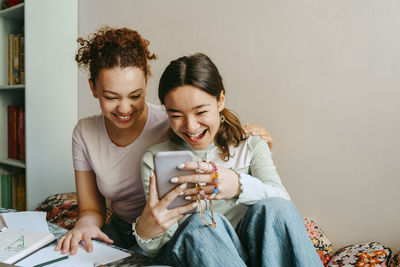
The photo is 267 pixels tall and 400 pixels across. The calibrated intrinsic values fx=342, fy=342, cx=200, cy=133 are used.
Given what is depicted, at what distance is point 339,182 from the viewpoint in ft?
4.67

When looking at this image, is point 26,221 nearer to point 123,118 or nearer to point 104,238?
point 104,238

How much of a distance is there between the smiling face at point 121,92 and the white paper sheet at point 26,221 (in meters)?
0.36

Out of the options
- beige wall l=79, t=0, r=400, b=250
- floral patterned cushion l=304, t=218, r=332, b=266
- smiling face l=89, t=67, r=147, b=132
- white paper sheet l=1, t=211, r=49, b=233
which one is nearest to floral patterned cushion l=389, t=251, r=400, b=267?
beige wall l=79, t=0, r=400, b=250

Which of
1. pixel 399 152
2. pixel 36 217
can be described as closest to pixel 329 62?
pixel 399 152

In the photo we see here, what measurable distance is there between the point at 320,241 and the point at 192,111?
0.88m

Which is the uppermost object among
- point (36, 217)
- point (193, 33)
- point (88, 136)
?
point (193, 33)

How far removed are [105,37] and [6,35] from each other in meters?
1.47

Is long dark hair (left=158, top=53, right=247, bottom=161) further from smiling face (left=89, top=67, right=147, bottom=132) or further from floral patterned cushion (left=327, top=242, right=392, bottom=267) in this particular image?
floral patterned cushion (left=327, top=242, right=392, bottom=267)

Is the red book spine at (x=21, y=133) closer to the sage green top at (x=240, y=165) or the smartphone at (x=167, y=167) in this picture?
the sage green top at (x=240, y=165)

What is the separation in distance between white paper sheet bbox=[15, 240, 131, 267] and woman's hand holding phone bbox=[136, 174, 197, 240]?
8 cm

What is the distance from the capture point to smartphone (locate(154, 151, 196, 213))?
0.75 m

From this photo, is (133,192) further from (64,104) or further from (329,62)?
(64,104)

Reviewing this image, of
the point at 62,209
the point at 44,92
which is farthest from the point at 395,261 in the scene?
the point at 44,92

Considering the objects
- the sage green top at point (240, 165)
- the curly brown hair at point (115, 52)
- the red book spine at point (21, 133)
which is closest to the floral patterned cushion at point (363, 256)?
the sage green top at point (240, 165)
